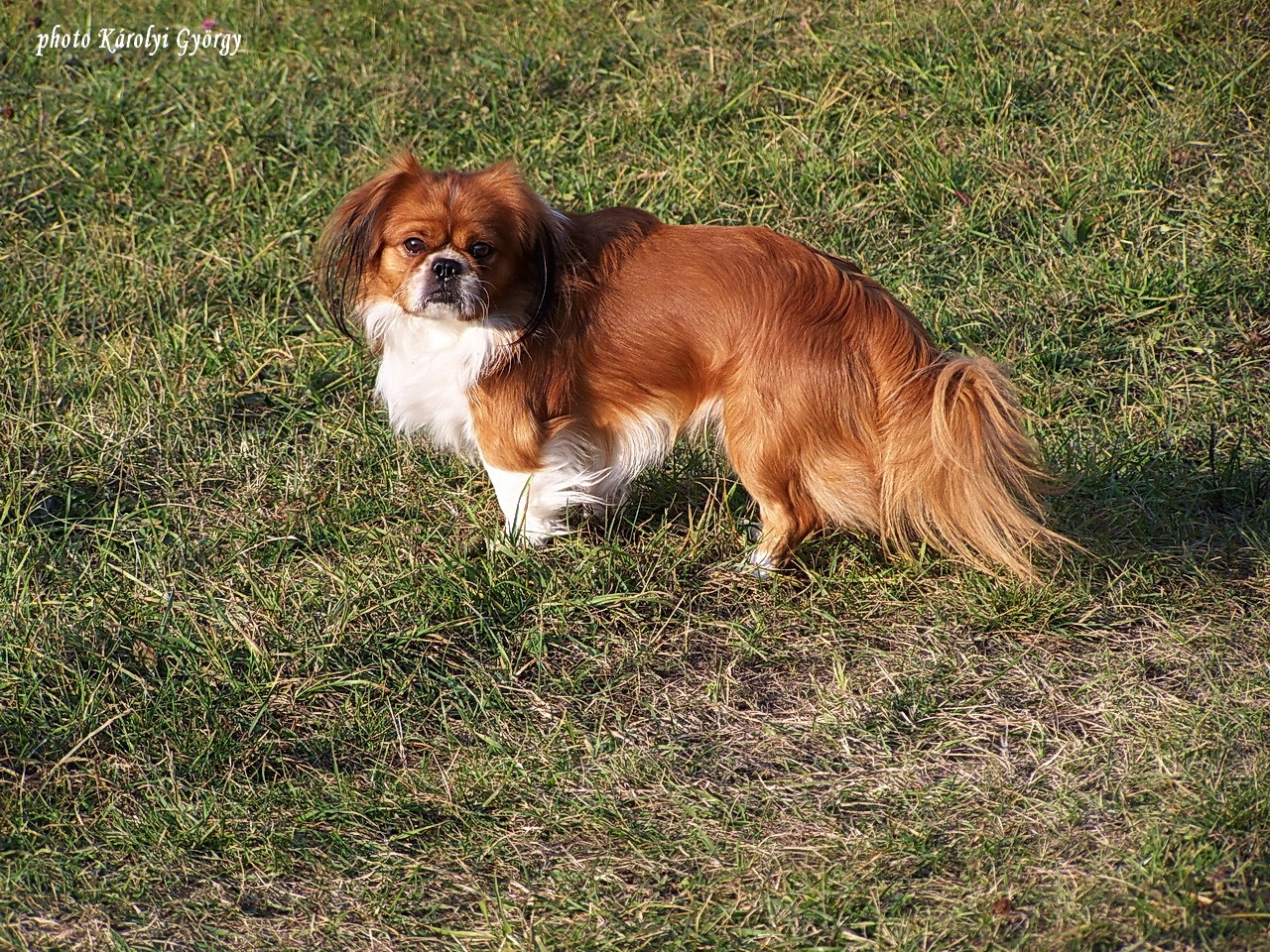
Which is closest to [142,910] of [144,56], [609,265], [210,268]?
[609,265]

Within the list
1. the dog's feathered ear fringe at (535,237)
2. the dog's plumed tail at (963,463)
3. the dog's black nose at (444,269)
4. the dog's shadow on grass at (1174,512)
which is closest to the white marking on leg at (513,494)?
the dog's feathered ear fringe at (535,237)

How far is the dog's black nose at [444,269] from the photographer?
3.33m

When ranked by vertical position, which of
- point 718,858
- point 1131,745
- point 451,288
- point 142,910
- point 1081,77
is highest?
point 1081,77

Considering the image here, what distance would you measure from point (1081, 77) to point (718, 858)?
408 cm

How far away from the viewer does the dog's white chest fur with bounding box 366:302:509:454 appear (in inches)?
137

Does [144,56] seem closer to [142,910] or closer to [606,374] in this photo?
[606,374]

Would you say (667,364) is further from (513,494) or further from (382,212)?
(382,212)

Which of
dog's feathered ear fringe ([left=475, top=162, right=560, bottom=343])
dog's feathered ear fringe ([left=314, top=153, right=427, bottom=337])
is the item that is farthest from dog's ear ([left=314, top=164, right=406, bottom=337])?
dog's feathered ear fringe ([left=475, top=162, right=560, bottom=343])

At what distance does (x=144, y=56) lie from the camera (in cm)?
605

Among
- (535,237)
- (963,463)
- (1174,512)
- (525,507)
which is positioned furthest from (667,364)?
(1174,512)

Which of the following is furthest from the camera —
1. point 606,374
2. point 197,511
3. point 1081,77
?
point 1081,77

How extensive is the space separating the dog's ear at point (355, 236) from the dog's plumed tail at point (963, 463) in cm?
143

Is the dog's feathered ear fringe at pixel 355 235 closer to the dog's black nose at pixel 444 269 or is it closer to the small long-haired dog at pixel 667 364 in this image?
the small long-haired dog at pixel 667 364

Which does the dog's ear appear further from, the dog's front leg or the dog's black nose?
the dog's front leg
